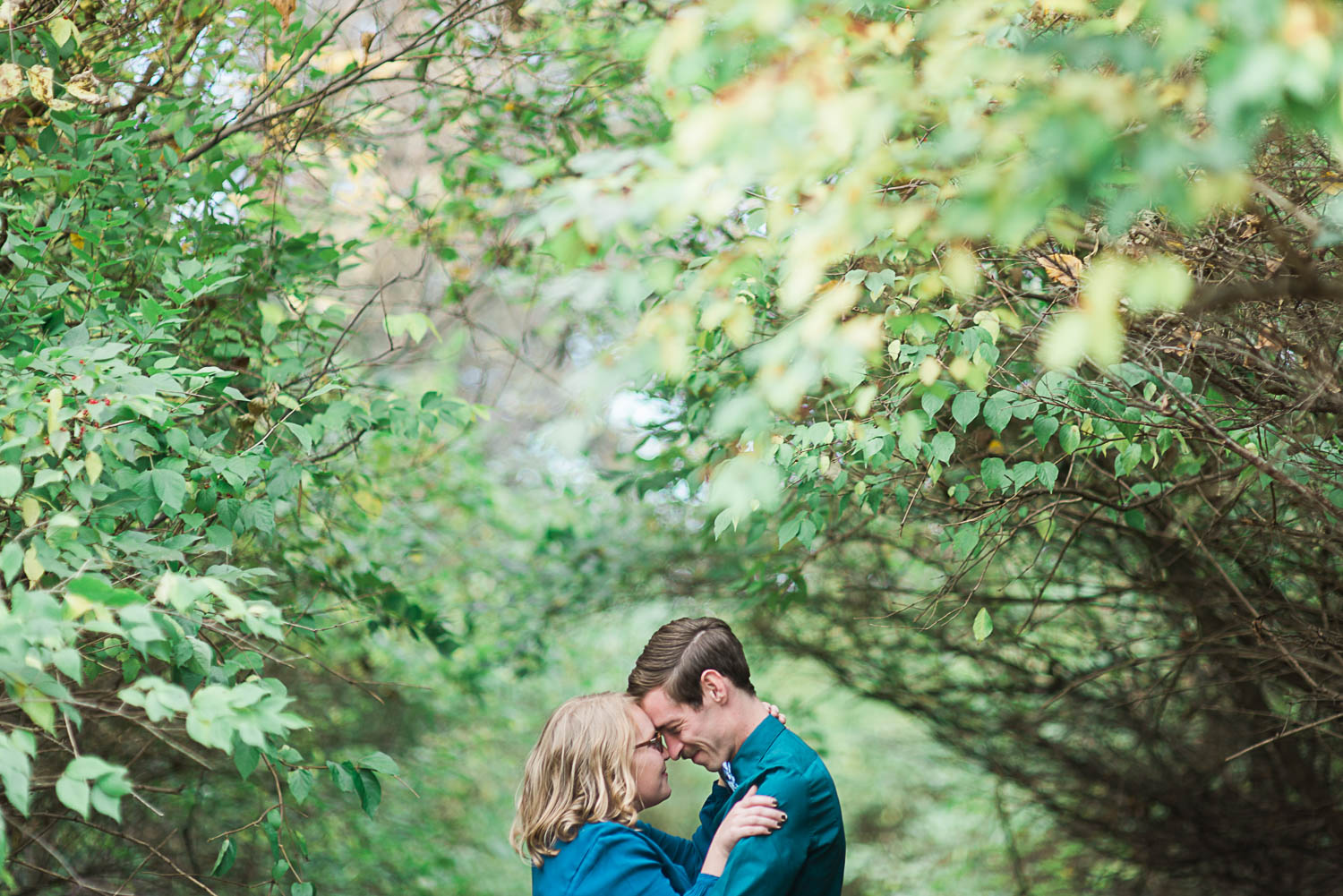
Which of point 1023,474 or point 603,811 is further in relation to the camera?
point 603,811

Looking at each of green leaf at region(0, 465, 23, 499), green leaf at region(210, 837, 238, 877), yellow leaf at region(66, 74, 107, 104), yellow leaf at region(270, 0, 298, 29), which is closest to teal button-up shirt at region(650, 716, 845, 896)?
green leaf at region(210, 837, 238, 877)

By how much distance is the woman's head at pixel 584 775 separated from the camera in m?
2.88

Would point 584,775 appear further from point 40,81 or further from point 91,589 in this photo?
point 40,81

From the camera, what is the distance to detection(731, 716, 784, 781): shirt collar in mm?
3004

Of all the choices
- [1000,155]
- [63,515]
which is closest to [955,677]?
[1000,155]

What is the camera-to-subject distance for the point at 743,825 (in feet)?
8.75

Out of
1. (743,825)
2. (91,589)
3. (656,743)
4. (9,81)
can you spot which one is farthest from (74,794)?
(9,81)

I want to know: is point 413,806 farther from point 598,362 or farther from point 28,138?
point 598,362

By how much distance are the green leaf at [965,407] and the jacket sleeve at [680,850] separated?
1595 mm

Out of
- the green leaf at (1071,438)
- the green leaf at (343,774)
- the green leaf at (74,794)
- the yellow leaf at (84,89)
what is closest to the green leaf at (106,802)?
the green leaf at (74,794)

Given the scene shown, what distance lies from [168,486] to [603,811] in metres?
1.46

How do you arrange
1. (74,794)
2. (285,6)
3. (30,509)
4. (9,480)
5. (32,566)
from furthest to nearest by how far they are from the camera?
1. (285,6)
2. (30,509)
3. (32,566)
4. (9,480)
5. (74,794)

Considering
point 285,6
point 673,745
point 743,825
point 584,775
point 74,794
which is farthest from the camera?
point 285,6

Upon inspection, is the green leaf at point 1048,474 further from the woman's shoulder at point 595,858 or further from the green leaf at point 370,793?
the green leaf at point 370,793
